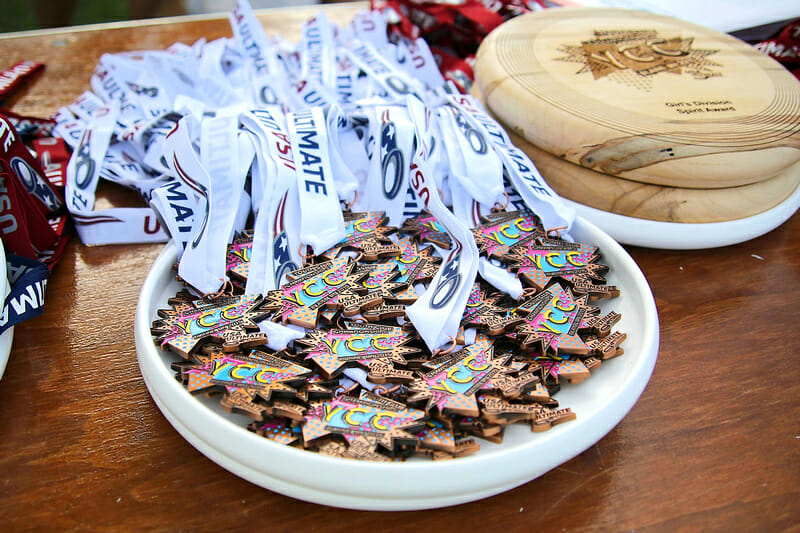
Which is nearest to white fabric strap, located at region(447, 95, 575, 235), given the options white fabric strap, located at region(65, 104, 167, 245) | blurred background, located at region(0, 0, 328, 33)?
white fabric strap, located at region(65, 104, 167, 245)

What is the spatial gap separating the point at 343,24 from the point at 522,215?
93 centimetres

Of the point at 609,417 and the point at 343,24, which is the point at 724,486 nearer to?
the point at 609,417

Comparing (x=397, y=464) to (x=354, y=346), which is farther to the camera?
(x=354, y=346)

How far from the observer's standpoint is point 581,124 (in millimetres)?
857

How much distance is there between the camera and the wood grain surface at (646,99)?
0.83 metres

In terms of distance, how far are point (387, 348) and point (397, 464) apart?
16 centimetres

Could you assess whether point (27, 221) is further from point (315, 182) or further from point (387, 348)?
point (387, 348)

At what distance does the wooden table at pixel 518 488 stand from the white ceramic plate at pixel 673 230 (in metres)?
0.04

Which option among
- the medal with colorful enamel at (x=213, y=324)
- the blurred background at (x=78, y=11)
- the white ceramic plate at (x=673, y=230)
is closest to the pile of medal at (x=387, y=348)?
the medal with colorful enamel at (x=213, y=324)

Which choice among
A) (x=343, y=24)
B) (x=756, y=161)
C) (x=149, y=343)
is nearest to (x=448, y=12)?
(x=343, y=24)

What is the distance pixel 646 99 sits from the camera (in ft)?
3.01

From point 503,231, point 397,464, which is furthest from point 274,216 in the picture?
point 397,464

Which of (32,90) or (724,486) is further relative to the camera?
(32,90)

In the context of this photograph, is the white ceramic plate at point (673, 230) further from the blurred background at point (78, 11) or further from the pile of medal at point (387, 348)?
the blurred background at point (78, 11)
